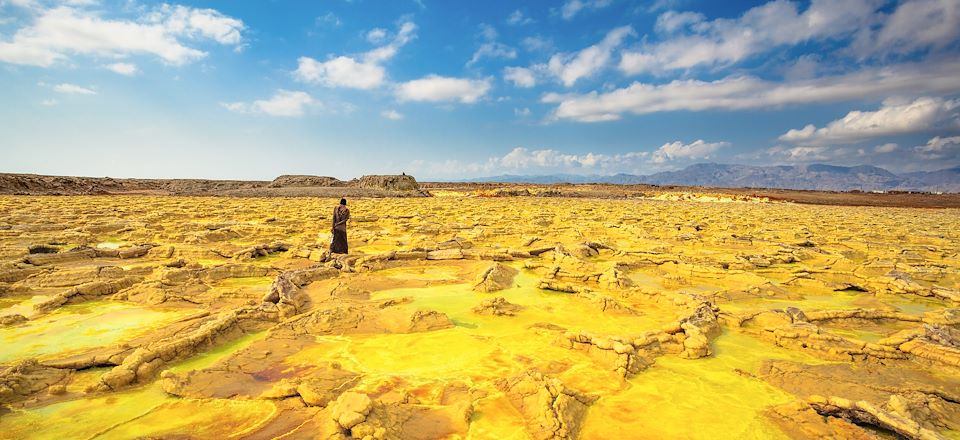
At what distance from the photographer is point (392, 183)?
150 feet

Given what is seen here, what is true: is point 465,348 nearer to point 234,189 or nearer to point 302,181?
point 234,189

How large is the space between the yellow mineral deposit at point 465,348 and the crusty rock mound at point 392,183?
36.3m

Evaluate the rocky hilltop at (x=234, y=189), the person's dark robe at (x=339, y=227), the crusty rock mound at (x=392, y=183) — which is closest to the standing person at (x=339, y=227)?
the person's dark robe at (x=339, y=227)

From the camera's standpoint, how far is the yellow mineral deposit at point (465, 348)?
126 inches

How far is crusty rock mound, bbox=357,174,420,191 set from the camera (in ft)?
149

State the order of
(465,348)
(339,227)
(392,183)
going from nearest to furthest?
1. (465,348)
2. (339,227)
3. (392,183)

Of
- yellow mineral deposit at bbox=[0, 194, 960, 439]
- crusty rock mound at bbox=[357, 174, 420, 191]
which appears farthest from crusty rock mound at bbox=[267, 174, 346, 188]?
yellow mineral deposit at bbox=[0, 194, 960, 439]

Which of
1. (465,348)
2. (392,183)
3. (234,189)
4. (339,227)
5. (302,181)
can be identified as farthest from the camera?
(302,181)

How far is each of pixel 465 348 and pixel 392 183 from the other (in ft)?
139

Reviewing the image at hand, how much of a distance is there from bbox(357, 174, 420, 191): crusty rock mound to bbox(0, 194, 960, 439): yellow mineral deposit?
36.3 m

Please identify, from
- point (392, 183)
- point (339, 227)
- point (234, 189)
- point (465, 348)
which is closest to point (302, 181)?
point (234, 189)

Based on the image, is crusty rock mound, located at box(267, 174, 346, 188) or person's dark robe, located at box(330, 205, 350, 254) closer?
person's dark robe, located at box(330, 205, 350, 254)

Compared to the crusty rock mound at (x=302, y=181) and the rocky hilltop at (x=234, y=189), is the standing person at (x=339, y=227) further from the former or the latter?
the crusty rock mound at (x=302, y=181)

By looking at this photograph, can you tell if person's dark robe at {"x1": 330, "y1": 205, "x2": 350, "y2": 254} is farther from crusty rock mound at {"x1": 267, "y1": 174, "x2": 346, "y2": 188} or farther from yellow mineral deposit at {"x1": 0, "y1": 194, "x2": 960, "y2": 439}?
crusty rock mound at {"x1": 267, "y1": 174, "x2": 346, "y2": 188}
